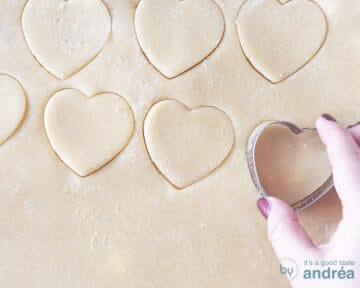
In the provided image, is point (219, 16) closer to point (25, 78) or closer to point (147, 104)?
point (147, 104)

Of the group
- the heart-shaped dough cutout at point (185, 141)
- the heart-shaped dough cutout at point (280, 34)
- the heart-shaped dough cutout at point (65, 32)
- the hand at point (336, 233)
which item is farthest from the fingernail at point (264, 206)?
the heart-shaped dough cutout at point (65, 32)

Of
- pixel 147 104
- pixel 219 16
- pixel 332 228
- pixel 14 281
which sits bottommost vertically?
pixel 14 281

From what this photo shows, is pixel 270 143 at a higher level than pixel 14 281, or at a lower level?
higher

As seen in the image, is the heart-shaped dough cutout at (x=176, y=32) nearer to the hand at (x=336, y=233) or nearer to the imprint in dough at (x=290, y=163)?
the imprint in dough at (x=290, y=163)

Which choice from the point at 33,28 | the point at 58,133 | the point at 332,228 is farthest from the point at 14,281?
the point at 332,228

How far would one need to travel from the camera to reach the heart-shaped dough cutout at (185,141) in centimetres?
97

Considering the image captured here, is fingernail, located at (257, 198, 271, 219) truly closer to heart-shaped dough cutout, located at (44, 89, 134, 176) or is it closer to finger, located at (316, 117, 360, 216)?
finger, located at (316, 117, 360, 216)

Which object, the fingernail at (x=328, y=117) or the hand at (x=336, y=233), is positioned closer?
the hand at (x=336, y=233)

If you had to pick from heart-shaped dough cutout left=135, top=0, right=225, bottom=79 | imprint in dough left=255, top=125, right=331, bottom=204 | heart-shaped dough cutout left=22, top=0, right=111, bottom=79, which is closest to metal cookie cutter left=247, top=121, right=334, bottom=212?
imprint in dough left=255, top=125, right=331, bottom=204

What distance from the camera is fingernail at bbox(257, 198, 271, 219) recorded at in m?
0.91

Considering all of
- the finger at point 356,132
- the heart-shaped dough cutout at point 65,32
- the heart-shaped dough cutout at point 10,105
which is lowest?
the heart-shaped dough cutout at point 10,105

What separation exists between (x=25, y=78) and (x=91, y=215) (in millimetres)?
302

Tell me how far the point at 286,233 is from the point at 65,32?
58cm

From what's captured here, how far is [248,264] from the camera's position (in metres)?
0.95
